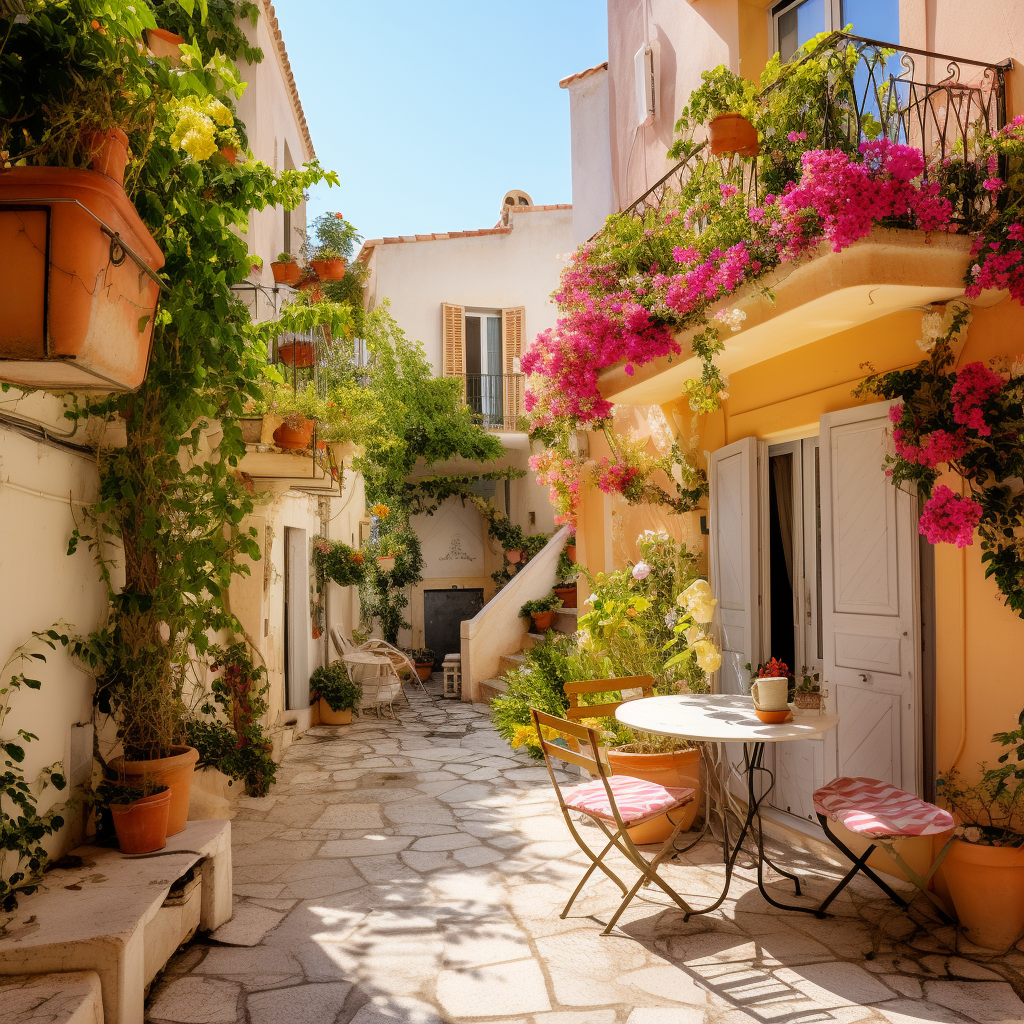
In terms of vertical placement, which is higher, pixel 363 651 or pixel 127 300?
pixel 127 300

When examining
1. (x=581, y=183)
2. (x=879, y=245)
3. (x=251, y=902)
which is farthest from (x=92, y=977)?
(x=581, y=183)

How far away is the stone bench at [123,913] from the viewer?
2.96 m

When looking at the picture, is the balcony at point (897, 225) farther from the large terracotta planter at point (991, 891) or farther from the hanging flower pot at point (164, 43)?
the hanging flower pot at point (164, 43)

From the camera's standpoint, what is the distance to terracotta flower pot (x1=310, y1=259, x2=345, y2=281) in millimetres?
8969

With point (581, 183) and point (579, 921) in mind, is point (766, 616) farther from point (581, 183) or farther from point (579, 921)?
point (581, 183)

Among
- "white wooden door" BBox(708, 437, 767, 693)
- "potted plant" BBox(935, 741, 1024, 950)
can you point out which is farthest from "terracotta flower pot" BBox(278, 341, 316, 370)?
"potted plant" BBox(935, 741, 1024, 950)

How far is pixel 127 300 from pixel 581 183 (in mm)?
7658

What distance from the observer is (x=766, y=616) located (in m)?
5.85

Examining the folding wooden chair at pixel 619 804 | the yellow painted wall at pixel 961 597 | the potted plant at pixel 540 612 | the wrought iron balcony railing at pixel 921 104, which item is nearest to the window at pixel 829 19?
the wrought iron balcony railing at pixel 921 104

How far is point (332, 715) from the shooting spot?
33.9 feet

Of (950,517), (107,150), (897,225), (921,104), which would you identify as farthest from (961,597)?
(107,150)

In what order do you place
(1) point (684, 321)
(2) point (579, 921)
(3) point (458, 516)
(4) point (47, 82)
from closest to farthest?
1. (4) point (47, 82)
2. (2) point (579, 921)
3. (1) point (684, 321)
4. (3) point (458, 516)

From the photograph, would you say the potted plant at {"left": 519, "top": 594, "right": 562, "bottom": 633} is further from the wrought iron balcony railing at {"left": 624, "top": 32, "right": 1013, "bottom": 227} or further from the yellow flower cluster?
the yellow flower cluster

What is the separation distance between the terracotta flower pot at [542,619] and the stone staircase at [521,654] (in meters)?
0.10
